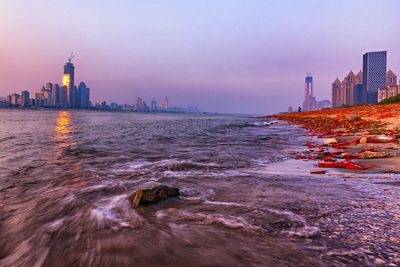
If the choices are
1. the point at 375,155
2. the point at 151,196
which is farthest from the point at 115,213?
the point at 375,155

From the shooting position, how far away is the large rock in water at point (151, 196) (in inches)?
149

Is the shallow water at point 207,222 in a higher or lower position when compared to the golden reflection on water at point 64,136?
lower

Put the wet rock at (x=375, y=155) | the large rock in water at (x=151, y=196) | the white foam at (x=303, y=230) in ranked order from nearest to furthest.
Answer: the white foam at (x=303, y=230)
the large rock in water at (x=151, y=196)
the wet rock at (x=375, y=155)

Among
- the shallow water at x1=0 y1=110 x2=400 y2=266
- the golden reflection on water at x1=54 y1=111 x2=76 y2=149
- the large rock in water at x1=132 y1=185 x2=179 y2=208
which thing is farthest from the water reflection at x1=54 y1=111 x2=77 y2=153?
the large rock in water at x1=132 y1=185 x2=179 y2=208

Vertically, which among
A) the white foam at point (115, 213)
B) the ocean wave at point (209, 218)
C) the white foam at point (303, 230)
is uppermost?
the white foam at point (303, 230)

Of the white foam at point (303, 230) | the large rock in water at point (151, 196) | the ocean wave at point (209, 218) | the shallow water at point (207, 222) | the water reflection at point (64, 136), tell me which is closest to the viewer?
the shallow water at point (207, 222)

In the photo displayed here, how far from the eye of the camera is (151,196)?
3.83 metres

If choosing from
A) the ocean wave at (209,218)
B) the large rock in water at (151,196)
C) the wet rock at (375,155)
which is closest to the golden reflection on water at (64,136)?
the large rock in water at (151,196)

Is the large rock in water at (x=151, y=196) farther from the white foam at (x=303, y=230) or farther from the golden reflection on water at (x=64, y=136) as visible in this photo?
the golden reflection on water at (x=64, y=136)

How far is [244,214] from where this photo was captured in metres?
3.23

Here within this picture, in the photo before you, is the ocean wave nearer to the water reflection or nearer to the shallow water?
the shallow water

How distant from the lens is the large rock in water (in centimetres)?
378

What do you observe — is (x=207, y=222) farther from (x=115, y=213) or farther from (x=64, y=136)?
(x=64, y=136)

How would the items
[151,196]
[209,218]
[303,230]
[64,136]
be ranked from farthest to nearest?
[64,136] < [151,196] < [209,218] < [303,230]
